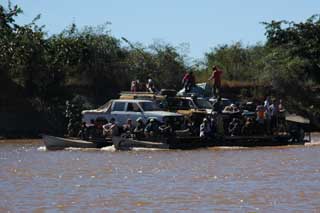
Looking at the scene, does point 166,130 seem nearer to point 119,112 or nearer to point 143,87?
point 119,112

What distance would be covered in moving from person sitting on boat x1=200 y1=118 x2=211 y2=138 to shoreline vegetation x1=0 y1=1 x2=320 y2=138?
1576 centimetres

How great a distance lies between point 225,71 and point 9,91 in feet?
63.1

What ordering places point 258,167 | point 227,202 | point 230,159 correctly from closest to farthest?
point 227,202, point 258,167, point 230,159

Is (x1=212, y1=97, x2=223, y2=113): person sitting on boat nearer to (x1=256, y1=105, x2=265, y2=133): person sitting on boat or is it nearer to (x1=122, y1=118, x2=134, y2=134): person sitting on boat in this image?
(x1=256, y1=105, x2=265, y2=133): person sitting on boat

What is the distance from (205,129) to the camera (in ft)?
118

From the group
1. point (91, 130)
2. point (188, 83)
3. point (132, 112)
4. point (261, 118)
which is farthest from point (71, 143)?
point (261, 118)

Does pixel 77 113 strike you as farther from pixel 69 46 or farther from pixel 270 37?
pixel 270 37

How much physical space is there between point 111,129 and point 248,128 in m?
5.13

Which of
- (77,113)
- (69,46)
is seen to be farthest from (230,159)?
(69,46)

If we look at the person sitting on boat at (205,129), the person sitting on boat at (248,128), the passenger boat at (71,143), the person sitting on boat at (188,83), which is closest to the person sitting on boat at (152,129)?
the person sitting on boat at (205,129)

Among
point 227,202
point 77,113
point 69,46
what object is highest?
point 69,46

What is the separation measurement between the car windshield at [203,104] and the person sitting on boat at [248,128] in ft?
8.81

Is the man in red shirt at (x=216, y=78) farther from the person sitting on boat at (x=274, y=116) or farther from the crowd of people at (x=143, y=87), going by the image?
the crowd of people at (x=143, y=87)

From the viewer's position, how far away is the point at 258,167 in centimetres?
2805
